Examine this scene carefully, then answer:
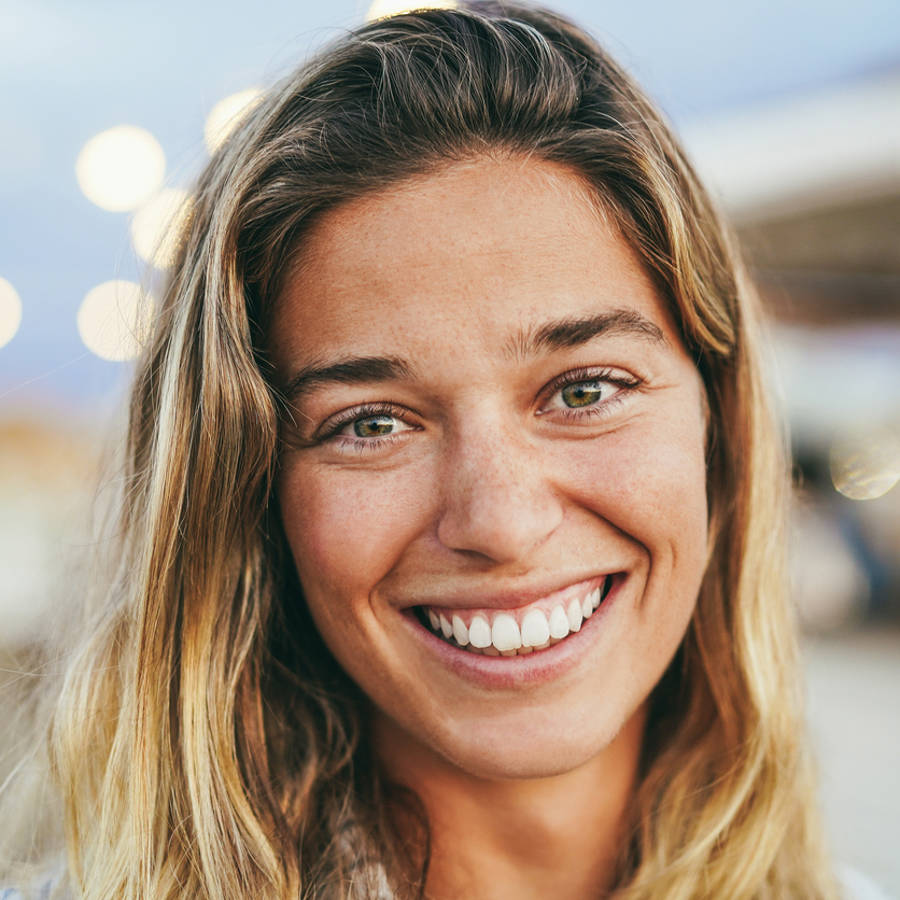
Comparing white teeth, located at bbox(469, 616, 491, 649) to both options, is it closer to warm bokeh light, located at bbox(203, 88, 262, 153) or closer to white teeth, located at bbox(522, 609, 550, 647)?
white teeth, located at bbox(522, 609, 550, 647)

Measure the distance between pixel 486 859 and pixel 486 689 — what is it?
17.6 inches

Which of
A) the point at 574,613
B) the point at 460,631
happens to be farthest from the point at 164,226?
the point at 574,613

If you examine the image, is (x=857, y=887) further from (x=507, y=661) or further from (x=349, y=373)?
(x=349, y=373)

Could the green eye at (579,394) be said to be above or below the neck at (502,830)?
above

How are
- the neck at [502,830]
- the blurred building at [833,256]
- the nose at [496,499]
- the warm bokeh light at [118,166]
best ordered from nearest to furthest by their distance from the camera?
the nose at [496,499], the neck at [502,830], the warm bokeh light at [118,166], the blurred building at [833,256]

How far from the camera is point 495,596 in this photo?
1.51m

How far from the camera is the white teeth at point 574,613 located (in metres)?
1.56

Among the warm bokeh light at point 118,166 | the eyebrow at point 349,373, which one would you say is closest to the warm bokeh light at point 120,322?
the eyebrow at point 349,373

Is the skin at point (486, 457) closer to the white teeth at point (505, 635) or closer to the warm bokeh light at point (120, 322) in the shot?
the white teeth at point (505, 635)

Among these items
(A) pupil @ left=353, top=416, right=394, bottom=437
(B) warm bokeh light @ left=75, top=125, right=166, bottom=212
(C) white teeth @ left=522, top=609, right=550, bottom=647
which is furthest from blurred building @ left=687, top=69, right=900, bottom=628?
(A) pupil @ left=353, top=416, right=394, bottom=437

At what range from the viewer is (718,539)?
203cm

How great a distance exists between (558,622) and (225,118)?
4.10ft

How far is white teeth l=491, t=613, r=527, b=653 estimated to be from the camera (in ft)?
4.97

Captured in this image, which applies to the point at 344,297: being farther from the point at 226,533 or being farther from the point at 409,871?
the point at 409,871
